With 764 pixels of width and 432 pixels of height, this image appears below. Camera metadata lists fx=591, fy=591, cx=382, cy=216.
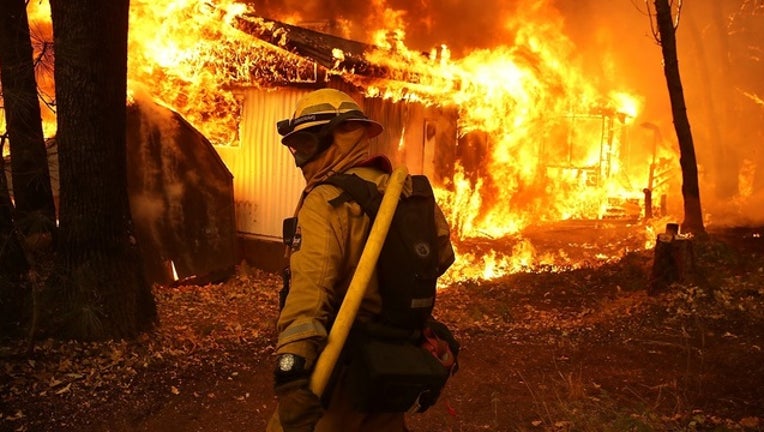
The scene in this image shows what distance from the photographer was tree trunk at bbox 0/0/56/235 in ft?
20.2

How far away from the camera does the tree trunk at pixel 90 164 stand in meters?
5.68

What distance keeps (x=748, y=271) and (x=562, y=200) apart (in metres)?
10.8

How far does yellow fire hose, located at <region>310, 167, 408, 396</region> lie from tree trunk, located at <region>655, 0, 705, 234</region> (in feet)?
35.2

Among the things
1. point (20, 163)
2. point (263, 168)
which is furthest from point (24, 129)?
point (263, 168)

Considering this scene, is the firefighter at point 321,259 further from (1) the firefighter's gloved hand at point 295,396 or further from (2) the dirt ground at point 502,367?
(2) the dirt ground at point 502,367

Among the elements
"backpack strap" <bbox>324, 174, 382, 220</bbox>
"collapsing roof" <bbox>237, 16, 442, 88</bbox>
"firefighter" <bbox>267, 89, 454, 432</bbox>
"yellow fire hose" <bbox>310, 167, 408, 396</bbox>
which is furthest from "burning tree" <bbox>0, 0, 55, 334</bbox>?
"yellow fire hose" <bbox>310, 167, 408, 396</bbox>

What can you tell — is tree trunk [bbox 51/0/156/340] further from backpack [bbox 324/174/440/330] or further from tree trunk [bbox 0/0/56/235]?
backpack [bbox 324/174/440/330]

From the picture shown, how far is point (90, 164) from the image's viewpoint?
19.0 feet

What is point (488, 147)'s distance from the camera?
1648cm

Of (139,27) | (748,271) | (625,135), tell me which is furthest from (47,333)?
(625,135)

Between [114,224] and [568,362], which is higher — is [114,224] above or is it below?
above

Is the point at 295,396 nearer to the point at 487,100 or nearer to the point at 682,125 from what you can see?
the point at 682,125

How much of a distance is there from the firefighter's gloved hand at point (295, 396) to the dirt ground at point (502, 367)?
286 centimetres

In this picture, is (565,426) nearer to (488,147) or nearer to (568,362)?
(568,362)
